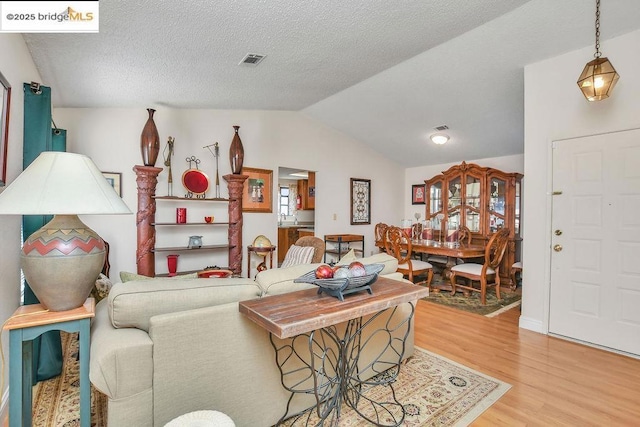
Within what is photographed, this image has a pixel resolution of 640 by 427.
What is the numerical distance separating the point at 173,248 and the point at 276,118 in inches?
98.5

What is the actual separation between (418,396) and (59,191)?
2.22m

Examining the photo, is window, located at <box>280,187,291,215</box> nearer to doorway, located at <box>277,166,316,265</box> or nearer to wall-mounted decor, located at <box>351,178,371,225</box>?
doorway, located at <box>277,166,316,265</box>

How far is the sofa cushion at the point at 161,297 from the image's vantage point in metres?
1.35

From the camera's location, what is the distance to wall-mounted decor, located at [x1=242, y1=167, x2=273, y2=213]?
15.6ft

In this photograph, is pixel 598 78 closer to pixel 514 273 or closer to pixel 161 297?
pixel 514 273

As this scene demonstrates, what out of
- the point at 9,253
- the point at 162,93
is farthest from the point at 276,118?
the point at 9,253

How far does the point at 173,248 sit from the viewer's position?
12.9ft

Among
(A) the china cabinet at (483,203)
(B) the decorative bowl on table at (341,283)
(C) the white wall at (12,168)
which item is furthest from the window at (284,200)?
(B) the decorative bowl on table at (341,283)

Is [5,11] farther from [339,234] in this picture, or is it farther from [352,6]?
[339,234]

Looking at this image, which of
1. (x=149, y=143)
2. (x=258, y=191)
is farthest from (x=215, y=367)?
(x=258, y=191)

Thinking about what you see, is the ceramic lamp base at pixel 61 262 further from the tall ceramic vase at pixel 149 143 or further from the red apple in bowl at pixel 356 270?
the tall ceramic vase at pixel 149 143

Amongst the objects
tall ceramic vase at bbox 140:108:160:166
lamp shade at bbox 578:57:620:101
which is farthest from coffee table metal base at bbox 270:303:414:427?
tall ceramic vase at bbox 140:108:160:166

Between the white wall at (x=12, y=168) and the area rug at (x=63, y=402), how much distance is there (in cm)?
20

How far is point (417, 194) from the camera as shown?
6.38 metres
